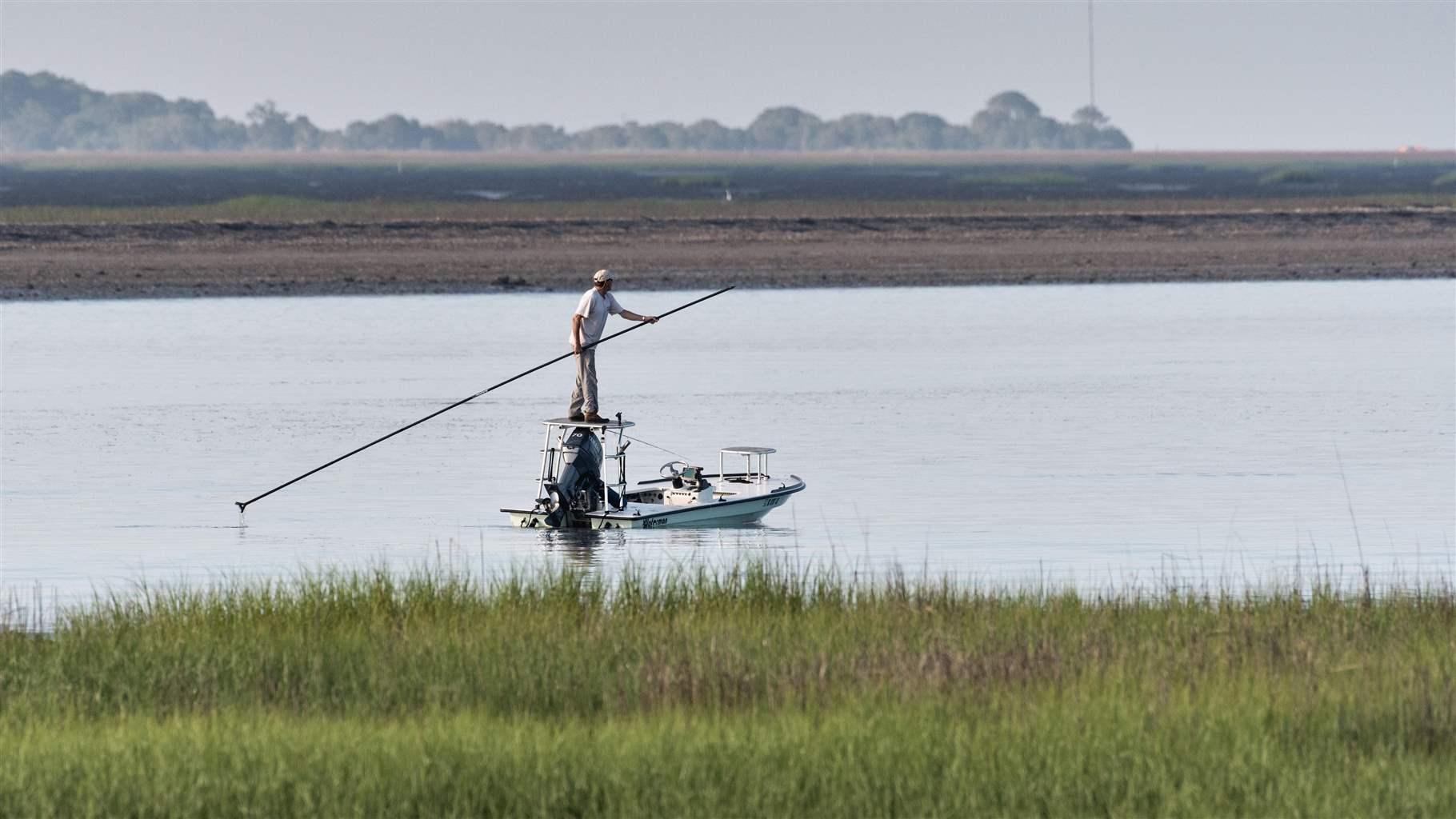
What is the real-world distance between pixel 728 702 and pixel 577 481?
9168 millimetres

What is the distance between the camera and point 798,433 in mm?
28219

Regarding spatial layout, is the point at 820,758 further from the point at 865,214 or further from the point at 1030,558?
the point at 865,214

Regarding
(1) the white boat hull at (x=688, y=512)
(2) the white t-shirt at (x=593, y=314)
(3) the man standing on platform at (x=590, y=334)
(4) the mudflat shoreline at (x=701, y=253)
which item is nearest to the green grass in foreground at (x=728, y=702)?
(3) the man standing on platform at (x=590, y=334)

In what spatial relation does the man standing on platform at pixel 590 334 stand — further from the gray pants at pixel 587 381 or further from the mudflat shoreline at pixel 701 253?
the mudflat shoreline at pixel 701 253

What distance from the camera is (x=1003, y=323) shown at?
45344mm

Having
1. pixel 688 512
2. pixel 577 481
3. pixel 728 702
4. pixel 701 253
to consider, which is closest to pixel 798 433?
pixel 688 512

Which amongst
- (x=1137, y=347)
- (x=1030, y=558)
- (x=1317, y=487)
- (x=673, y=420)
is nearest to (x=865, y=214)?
(x=1137, y=347)

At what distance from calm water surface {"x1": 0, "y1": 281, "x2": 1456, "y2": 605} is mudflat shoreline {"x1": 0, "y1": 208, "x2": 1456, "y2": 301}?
3.91 meters

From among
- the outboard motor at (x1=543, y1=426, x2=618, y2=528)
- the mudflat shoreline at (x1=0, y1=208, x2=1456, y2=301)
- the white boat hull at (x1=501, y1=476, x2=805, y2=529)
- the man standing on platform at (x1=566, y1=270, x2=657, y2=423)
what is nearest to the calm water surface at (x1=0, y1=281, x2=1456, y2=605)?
the white boat hull at (x1=501, y1=476, x2=805, y2=529)

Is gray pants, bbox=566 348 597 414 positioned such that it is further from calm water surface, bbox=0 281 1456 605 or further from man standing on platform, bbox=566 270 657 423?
calm water surface, bbox=0 281 1456 605

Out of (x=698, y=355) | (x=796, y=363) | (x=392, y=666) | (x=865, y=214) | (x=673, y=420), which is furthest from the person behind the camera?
(x=865, y=214)

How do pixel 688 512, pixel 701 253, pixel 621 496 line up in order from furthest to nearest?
pixel 701 253 < pixel 621 496 < pixel 688 512

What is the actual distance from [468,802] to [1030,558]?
30.0ft

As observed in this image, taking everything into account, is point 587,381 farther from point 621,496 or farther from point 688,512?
point 688,512
